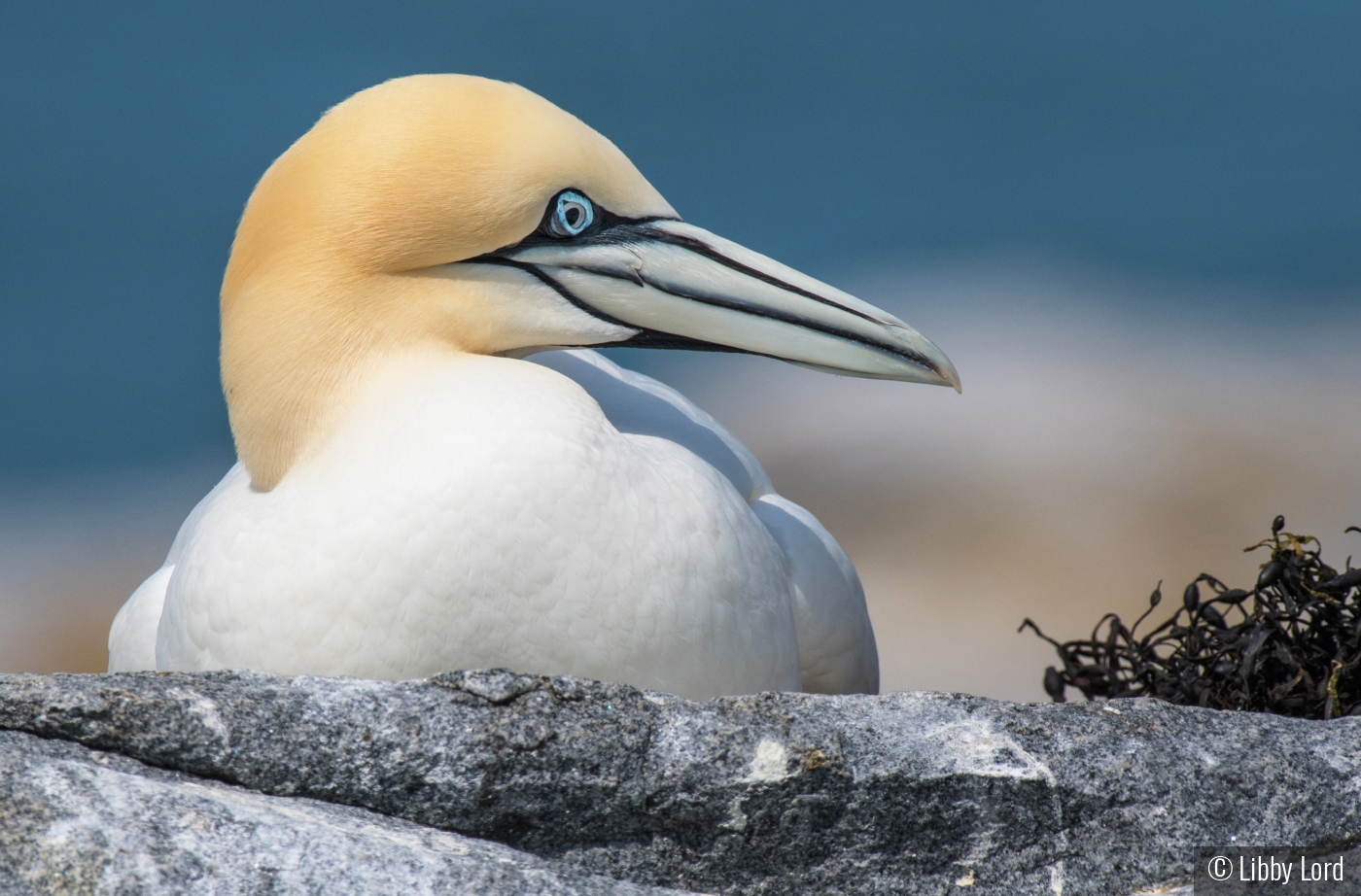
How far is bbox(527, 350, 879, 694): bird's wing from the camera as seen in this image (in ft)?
10.6

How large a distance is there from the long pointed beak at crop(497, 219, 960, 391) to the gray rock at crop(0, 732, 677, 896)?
4.21 ft

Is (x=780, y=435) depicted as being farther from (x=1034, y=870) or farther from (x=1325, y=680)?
(x=1034, y=870)

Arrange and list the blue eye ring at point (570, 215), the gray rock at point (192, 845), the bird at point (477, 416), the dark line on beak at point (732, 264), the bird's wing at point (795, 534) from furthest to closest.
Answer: the bird's wing at point (795, 534)
the dark line on beak at point (732, 264)
the blue eye ring at point (570, 215)
the bird at point (477, 416)
the gray rock at point (192, 845)

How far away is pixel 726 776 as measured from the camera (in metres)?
2.19

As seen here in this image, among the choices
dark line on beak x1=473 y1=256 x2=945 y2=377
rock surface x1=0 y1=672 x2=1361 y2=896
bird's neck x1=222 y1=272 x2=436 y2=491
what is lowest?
rock surface x1=0 y1=672 x2=1361 y2=896

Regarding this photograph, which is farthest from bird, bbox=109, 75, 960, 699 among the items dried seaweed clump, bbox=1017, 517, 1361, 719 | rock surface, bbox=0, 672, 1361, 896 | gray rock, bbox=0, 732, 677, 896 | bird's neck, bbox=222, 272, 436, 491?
dried seaweed clump, bbox=1017, 517, 1361, 719

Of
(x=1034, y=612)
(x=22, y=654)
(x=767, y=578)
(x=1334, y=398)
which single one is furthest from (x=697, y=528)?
(x=1334, y=398)

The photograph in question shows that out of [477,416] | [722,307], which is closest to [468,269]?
[477,416]

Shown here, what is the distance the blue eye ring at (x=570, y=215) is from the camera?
9.52 ft

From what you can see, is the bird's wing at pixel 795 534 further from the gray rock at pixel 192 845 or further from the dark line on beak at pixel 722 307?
the gray rock at pixel 192 845

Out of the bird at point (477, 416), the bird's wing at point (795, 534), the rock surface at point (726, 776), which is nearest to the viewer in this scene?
the rock surface at point (726, 776)

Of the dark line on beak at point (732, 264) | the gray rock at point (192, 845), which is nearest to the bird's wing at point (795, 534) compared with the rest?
the dark line on beak at point (732, 264)

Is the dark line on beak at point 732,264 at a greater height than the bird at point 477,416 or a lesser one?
greater

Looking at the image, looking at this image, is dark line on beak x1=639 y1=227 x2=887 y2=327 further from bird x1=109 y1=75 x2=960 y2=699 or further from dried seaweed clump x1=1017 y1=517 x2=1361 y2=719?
dried seaweed clump x1=1017 y1=517 x2=1361 y2=719
